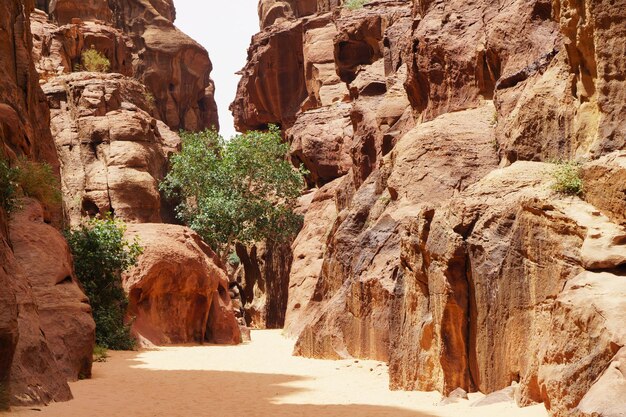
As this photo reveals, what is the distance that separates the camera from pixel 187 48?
51469 mm

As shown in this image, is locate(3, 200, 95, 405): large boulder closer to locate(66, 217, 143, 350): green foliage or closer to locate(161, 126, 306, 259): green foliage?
locate(66, 217, 143, 350): green foliage

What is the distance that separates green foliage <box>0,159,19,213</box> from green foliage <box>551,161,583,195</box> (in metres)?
8.72

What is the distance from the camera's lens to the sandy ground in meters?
11.5

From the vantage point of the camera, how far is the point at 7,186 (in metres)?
13.9

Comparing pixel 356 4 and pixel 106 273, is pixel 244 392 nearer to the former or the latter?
pixel 106 273

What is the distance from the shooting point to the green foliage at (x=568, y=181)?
35.6 ft

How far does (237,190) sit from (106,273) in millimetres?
14523

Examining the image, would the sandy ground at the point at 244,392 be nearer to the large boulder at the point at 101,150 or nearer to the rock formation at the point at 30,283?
the rock formation at the point at 30,283

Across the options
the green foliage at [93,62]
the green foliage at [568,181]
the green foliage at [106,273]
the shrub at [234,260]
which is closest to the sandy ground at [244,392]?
the green foliage at [106,273]

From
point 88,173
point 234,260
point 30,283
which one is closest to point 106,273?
point 30,283

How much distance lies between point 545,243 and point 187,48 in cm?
4330

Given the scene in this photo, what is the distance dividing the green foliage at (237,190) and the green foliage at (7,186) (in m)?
20.4

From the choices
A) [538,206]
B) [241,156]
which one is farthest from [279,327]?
[538,206]

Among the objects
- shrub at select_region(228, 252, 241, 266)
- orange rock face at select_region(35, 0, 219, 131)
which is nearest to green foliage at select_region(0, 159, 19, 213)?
shrub at select_region(228, 252, 241, 266)
